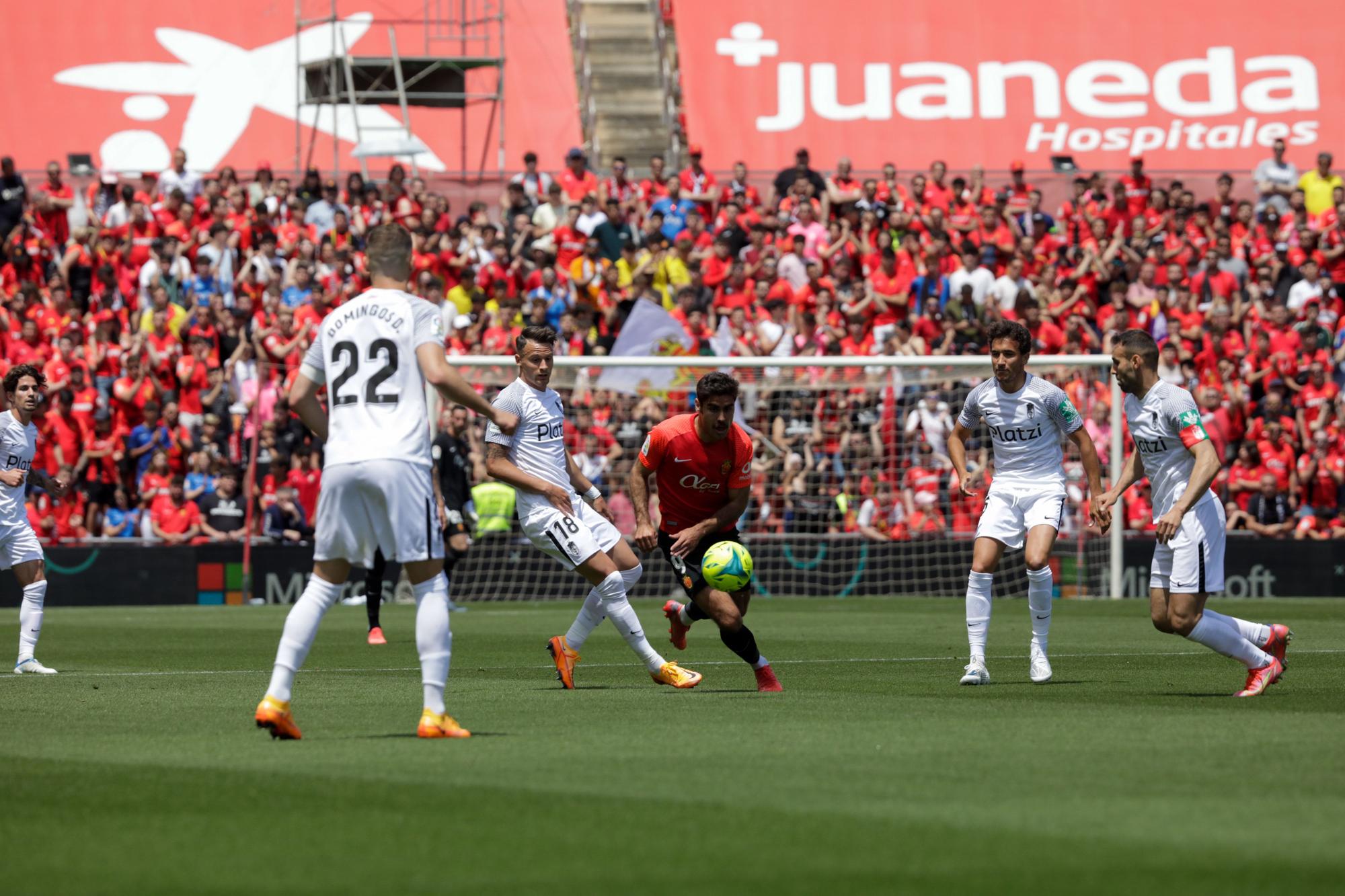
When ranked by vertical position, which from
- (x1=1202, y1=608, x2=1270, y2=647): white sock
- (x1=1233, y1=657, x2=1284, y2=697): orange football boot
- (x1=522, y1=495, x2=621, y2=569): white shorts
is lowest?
(x1=1233, y1=657, x2=1284, y2=697): orange football boot

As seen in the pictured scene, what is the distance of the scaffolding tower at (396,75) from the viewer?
33.8 meters

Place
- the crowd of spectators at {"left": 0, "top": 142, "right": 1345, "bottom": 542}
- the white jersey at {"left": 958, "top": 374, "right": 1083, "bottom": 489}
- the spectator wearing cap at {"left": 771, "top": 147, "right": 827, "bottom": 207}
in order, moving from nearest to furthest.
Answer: the white jersey at {"left": 958, "top": 374, "right": 1083, "bottom": 489} < the crowd of spectators at {"left": 0, "top": 142, "right": 1345, "bottom": 542} < the spectator wearing cap at {"left": 771, "top": 147, "right": 827, "bottom": 207}

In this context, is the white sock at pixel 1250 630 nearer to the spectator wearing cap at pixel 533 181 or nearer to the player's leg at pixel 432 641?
the player's leg at pixel 432 641

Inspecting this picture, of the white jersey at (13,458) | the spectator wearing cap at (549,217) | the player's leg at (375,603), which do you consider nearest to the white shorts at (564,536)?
the white jersey at (13,458)

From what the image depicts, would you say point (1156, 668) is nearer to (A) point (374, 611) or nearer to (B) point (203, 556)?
(A) point (374, 611)

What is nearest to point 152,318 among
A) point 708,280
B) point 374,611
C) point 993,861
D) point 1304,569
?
point 708,280

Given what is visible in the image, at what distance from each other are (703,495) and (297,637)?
4.05 meters

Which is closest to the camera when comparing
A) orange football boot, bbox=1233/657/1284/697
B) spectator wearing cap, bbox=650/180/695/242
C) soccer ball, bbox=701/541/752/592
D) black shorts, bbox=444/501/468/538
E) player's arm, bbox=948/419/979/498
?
orange football boot, bbox=1233/657/1284/697

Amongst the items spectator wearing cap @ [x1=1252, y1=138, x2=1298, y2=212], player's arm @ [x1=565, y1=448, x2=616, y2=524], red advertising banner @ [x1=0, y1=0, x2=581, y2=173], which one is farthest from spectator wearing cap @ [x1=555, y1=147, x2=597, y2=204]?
player's arm @ [x1=565, y1=448, x2=616, y2=524]

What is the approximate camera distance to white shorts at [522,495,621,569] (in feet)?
40.9

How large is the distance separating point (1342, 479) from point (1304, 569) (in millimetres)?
1607

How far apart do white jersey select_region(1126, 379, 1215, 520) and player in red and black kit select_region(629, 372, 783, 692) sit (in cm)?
242

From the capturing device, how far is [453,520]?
20938 mm

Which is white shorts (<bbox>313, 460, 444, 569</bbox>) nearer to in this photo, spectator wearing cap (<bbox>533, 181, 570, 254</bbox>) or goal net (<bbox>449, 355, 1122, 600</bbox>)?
goal net (<bbox>449, 355, 1122, 600</bbox>)
